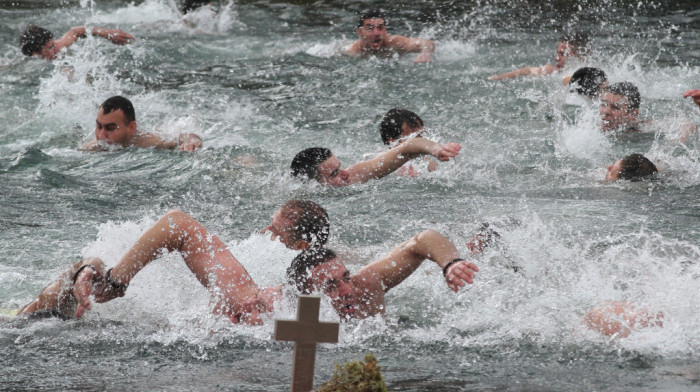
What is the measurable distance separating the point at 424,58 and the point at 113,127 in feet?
16.1

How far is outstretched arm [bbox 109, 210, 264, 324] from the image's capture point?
561 cm

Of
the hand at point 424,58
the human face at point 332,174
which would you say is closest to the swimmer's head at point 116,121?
the human face at point 332,174

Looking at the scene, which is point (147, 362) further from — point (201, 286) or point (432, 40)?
point (432, 40)

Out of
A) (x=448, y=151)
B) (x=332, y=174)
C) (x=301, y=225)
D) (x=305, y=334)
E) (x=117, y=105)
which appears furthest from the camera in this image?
(x=117, y=105)

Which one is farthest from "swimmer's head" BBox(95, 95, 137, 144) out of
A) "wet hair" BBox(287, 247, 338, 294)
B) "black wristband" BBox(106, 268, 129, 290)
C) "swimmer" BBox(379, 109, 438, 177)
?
"wet hair" BBox(287, 247, 338, 294)

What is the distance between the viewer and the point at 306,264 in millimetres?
5262

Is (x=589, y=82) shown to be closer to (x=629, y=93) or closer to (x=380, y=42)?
(x=629, y=93)

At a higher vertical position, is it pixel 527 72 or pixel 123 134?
pixel 527 72

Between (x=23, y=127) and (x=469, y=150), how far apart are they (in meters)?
5.58

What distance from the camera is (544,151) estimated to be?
9391 millimetres

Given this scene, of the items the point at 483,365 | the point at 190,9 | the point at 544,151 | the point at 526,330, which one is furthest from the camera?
the point at 190,9

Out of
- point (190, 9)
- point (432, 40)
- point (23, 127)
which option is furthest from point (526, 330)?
point (190, 9)

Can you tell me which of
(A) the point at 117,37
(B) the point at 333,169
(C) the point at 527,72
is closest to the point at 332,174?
(B) the point at 333,169

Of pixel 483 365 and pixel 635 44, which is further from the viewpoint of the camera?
pixel 635 44
